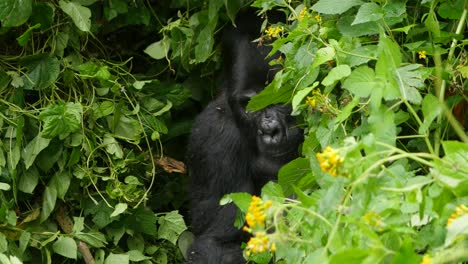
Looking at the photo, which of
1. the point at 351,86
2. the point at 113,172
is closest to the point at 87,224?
the point at 113,172

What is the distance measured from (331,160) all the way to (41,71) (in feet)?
7.72

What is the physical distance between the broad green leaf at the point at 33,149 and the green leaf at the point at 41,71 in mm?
213

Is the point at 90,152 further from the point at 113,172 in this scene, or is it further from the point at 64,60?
the point at 64,60

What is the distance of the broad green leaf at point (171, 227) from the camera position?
12.7ft

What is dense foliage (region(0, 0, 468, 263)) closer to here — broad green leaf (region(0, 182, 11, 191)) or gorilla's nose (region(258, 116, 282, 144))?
broad green leaf (region(0, 182, 11, 191))

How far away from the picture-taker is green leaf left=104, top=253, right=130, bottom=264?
3652mm

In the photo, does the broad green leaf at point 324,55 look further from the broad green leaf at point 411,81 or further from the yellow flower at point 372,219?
the yellow flower at point 372,219

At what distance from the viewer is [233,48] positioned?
3631 millimetres

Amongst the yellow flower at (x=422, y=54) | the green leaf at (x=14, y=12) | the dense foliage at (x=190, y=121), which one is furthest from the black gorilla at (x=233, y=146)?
the yellow flower at (x=422, y=54)

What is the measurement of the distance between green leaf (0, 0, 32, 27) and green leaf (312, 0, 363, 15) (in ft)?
4.65

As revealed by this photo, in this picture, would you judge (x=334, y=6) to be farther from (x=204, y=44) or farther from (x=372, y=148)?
(x=204, y=44)

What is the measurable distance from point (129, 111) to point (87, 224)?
0.45 m

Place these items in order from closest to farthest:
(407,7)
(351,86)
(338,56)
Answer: (351,86) < (338,56) < (407,7)

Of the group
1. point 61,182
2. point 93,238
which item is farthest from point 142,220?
point 61,182
